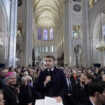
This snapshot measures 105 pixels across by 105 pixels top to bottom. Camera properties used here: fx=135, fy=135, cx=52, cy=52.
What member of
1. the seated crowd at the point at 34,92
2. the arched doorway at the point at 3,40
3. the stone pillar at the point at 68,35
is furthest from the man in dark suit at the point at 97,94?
the stone pillar at the point at 68,35

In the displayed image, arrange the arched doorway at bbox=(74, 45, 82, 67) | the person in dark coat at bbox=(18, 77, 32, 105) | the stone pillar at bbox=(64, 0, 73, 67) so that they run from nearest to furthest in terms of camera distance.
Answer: the person in dark coat at bbox=(18, 77, 32, 105) < the stone pillar at bbox=(64, 0, 73, 67) < the arched doorway at bbox=(74, 45, 82, 67)

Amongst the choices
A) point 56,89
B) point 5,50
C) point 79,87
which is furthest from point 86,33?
point 56,89

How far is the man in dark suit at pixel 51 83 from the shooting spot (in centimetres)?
272

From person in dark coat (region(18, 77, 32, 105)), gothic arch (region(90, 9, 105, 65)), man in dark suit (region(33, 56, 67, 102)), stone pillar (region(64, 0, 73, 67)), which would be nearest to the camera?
man in dark suit (region(33, 56, 67, 102))

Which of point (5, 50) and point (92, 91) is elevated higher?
point (5, 50)

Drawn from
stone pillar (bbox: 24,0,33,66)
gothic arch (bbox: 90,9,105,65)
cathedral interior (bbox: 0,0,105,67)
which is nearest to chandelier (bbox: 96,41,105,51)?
cathedral interior (bbox: 0,0,105,67)

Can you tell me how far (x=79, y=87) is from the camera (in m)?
3.98

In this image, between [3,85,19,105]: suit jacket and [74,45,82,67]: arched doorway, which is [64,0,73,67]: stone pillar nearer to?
[74,45,82,67]: arched doorway

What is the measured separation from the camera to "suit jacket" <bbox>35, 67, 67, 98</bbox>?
272 centimetres

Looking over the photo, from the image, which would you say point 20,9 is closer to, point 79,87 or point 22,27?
point 22,27

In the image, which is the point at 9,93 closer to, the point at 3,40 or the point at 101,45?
the point at 3,40

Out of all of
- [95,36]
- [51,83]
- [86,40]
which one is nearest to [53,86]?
[51,83]

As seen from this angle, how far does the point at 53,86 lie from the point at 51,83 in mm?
72

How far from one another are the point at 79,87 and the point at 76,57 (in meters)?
26.8
